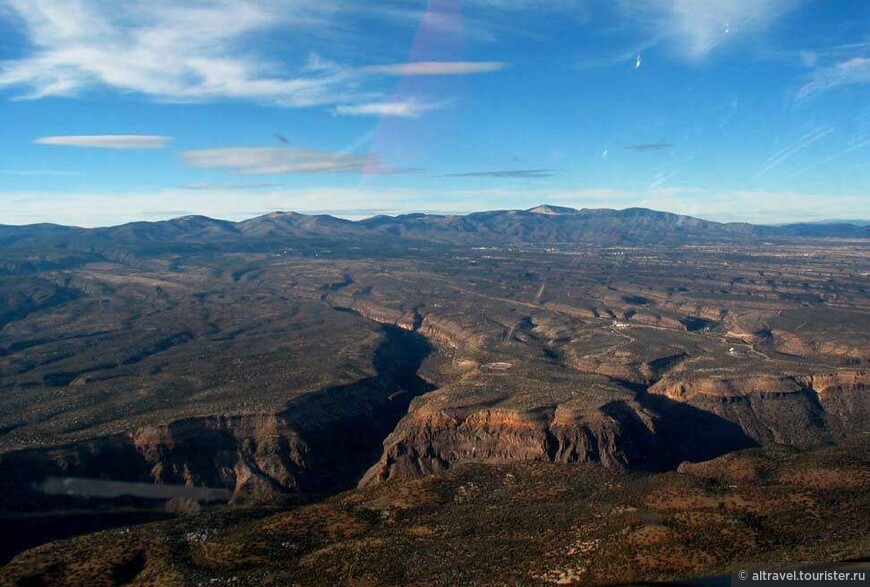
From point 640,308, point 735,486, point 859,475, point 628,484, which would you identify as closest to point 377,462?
point 628,484

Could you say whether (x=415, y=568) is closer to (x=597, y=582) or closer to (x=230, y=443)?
(x=597, y=582)

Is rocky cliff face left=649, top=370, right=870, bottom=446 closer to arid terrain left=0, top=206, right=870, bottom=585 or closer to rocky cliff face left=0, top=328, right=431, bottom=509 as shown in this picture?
arid terrain left=0, top=206, right=870, bottom=585

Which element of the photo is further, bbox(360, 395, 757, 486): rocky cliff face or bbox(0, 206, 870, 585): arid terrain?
bbox(360, 395, 757, 486): rocky cliff face

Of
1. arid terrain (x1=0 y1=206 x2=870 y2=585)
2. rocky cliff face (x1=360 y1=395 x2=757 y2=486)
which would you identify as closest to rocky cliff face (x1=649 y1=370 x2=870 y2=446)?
arid terrain (x1=0 y1=206 x2=870 y2=585)

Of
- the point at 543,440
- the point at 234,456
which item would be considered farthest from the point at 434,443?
the point at 234,456

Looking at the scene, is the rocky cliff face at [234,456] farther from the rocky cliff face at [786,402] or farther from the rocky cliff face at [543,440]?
the rocky cliff face at [786,402]

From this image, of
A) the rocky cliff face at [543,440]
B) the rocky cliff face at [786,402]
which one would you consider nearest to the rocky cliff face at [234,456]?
the rocky cliff face at [543,440]

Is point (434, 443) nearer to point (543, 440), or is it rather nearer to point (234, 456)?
point (543, 440)

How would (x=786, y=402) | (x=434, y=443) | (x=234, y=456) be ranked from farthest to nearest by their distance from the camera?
1. (x=786, y=402)
2. (x=434, y=443)
3. (x=234, y=456)
